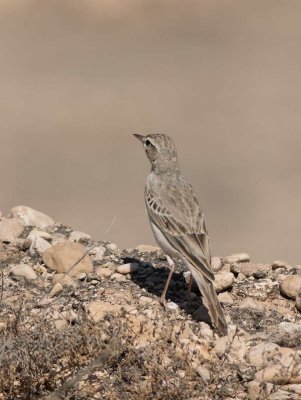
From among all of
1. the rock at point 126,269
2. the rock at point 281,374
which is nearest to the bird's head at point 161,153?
the rock at point 126,269

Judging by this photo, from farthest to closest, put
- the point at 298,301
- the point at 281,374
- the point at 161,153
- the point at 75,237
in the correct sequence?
the point at 75,237 < the point at 161,153 < the point at 298,301 < the point at 281,374

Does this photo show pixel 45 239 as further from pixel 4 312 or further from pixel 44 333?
pixel 44 333

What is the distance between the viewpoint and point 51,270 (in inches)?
367

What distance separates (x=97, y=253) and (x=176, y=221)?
1.12 metres

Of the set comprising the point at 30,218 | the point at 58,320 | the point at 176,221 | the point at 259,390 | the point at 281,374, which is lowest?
the point at 259,390

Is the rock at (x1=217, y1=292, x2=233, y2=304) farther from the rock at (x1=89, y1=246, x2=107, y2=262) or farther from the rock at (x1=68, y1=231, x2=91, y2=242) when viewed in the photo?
the rock at (x1=68, y1=231, x2=91, y2=242)

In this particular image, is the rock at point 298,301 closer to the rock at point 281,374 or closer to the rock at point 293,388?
the rock at point 281,374

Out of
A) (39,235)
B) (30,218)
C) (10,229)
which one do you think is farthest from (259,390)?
(30,218)

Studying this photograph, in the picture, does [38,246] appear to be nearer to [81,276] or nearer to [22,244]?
[22,244]

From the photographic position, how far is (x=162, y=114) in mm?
21703

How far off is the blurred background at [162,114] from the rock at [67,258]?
6.52m

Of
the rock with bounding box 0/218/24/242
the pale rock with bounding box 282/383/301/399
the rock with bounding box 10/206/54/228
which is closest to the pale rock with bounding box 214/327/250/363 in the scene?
the pale rock with bounding box 282/383/301/399

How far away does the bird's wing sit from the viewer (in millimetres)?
8609

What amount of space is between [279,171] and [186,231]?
35.7ft
